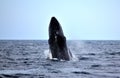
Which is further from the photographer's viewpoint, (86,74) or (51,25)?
(51,25)

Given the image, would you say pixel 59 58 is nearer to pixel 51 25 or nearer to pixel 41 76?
pixel 51 25

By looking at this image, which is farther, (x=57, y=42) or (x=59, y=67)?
(x=57, y=42)

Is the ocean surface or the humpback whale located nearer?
the ocean surface

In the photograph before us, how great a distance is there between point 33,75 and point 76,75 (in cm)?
298

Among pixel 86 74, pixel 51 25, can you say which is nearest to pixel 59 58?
pixel 51 25

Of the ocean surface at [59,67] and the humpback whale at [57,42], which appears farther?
the humpback whale at [57,42]

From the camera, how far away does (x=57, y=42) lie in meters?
27.7

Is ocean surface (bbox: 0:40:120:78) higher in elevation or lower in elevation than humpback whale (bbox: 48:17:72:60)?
lower

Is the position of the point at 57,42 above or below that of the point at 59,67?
above

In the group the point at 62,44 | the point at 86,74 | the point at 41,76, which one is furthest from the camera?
the point at 62,44

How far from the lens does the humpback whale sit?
2762 cm

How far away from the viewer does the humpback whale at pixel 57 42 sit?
27.6 metres

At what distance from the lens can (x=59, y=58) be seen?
28.0 metres

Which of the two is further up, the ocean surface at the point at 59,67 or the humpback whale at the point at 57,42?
the humpback whale at the point at 57,42
